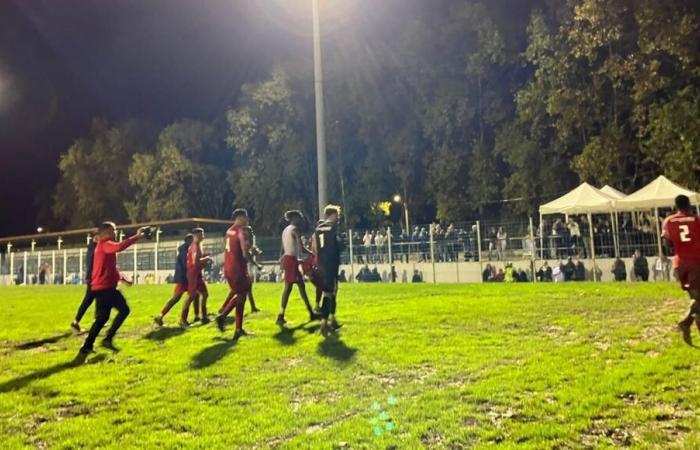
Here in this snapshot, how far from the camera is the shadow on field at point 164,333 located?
1046 cm

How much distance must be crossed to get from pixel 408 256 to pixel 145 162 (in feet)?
104

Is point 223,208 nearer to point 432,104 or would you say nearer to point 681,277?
point 432,104

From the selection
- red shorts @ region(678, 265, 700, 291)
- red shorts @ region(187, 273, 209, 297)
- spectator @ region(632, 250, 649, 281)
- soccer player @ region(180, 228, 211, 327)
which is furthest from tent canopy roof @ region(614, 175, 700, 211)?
red shorts @ region(187, 273, 209, 297)

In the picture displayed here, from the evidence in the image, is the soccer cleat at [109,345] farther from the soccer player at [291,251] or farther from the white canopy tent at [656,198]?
the white canopy tent at [656,198]

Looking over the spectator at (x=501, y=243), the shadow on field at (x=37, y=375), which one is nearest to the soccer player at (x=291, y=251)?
the shadow on field at (x=37, y=375)

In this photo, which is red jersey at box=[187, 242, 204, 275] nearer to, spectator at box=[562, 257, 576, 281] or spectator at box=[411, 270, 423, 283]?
spectator at box=[562, 257, 576, 281]

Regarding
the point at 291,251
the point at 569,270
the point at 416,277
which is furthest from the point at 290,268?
the point at 416,277

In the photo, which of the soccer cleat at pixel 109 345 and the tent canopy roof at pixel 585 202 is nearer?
the soccer cleat at pixel 109 345

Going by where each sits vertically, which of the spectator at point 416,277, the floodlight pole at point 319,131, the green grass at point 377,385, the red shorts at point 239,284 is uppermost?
the floodlight pole at point 319,131

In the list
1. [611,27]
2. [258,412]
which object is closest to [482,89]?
[611,27]

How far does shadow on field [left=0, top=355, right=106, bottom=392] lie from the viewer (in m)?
7.25

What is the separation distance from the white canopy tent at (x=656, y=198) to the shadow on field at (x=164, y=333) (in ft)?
53.5

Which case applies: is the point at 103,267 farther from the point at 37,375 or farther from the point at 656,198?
the point at 656,198

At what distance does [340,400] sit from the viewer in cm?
602
